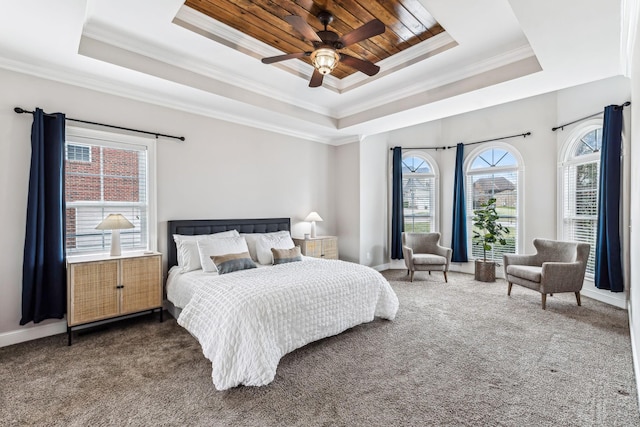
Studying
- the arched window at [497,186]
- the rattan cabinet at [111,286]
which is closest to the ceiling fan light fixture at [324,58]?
the rattan cabinet at [111,286]

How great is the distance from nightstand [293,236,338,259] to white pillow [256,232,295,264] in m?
0.59

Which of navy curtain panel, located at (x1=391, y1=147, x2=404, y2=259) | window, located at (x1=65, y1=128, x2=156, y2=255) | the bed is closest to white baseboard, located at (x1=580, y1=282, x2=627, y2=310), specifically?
navy curtain panel, located at (x1=391, y1=147, x2=404, y2=259)

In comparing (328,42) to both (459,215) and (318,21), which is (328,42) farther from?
(459,215)

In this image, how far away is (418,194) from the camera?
6.46 meters

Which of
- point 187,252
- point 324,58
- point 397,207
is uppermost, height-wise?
point 324,58

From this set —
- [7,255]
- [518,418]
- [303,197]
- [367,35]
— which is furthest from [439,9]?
[7,255]

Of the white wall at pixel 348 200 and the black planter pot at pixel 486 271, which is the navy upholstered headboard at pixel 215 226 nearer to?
the white wall at pixel 348 200

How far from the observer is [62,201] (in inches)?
124

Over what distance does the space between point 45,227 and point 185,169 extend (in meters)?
1.58

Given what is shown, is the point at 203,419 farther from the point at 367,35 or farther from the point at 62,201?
the point at 367,35

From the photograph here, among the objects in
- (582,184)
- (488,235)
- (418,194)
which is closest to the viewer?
(582,184)

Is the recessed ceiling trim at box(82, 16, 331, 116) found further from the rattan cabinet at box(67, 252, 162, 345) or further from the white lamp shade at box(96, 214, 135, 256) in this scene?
the rattan cabinet at box(67, 252, 162, 345)

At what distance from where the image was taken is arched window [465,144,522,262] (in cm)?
550


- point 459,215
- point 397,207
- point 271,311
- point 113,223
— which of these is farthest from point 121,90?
point 459,215
